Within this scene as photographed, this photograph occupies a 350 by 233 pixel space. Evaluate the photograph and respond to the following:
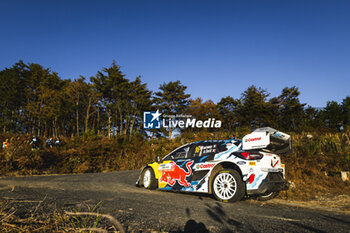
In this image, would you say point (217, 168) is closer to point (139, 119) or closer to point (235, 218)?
point (235, 218)

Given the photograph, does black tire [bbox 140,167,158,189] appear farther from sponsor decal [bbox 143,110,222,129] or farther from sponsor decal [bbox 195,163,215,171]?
sponsor decal [bbox 143,110,222,129]

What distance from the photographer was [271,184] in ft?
15.0

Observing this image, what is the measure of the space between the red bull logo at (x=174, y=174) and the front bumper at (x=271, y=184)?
1720 millimetres

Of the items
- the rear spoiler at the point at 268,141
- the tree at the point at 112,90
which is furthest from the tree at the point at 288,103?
the rear spoiler at the point at 268,141

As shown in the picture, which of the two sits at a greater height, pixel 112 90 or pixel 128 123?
pixel 112 90

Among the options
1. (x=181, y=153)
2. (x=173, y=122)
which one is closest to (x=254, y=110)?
(x=173, y=122)

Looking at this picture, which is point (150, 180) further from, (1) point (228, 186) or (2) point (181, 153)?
(1) point (228, 186)

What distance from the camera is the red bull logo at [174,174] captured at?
5705 mm

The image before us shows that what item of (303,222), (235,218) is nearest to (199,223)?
(235,218)

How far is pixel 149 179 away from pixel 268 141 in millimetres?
3837

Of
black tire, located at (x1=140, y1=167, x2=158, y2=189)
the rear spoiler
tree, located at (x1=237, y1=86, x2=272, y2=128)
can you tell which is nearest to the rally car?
the rear spoiler

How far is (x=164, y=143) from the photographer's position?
1577cm

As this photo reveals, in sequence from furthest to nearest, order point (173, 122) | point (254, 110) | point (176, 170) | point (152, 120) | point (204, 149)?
point (152, 120) → point (173, 122) → point (254, 110) → point (176, 170) → point (204, 149)

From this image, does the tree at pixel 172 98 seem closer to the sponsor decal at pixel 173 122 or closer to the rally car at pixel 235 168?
the sponsor decal at pixel 173 122
